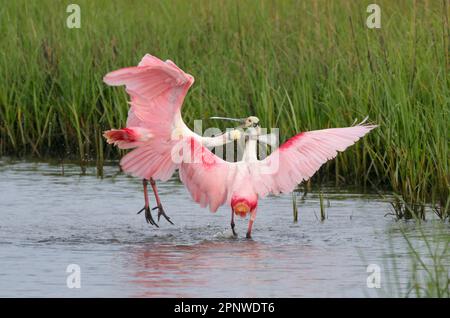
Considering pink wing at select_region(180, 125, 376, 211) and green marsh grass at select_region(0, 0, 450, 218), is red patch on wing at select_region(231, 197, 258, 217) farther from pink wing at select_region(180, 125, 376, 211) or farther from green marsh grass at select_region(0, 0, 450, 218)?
green marsh grass at select_region(0, 0, 450, 218)

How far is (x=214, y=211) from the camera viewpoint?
11.0 m

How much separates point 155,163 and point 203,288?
224 centimetres

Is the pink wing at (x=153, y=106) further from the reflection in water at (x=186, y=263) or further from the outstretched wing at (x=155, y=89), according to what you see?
the reflection in water at (x=186, y=263)

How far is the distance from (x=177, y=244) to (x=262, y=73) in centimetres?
280

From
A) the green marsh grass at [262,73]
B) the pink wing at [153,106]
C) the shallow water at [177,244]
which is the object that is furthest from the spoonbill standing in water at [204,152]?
the green marsh grass at [262,73]

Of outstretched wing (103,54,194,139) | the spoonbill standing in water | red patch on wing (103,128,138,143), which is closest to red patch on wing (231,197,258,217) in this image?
the spoonbill standing in water

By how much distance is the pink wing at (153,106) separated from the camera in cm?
1039

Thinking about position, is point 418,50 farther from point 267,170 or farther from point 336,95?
point 267,170

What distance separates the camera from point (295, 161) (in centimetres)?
1084

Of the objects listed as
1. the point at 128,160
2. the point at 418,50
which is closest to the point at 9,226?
the point at 128,160

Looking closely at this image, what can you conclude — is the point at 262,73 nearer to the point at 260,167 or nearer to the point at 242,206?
the point at 260,167

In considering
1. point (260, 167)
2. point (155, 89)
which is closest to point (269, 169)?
point (260, 167)

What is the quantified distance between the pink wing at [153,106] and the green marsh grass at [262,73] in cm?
168

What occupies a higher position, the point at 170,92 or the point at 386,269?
the point at 170,92
